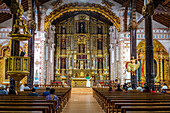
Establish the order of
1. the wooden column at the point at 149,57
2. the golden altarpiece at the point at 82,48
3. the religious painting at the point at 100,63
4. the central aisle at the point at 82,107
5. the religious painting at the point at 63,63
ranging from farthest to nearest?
the religious painting at the point at 100,63 → the religious painting at the point at 63,63 → the golden altarpiece at the point at 82,48 → the wooden column at the point at 149,57 → the central aisle at the point at 82,107

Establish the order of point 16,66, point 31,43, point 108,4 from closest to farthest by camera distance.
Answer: point 16,66, point 31,43, point 108,4

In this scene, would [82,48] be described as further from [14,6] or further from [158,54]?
[14,6]

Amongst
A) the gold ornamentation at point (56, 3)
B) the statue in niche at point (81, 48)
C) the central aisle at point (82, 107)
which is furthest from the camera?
the statue in niche at point (81, 48)

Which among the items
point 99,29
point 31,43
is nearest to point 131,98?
point 31,43

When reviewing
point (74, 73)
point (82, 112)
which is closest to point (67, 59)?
point (74, 73)

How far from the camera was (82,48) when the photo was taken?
35531mm

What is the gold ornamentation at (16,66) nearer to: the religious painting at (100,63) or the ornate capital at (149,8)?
the ornate capital at (149,8)

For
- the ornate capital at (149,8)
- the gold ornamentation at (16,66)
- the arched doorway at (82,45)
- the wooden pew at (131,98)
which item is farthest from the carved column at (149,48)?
the arched doorway at (82,45)

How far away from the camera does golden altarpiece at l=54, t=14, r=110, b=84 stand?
113ft

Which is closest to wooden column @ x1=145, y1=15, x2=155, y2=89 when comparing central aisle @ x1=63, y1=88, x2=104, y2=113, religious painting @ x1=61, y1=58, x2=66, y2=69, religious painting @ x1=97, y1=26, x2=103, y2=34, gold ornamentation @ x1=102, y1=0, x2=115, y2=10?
central aisle @ x1=63, y1=88, x2=104, y2=113

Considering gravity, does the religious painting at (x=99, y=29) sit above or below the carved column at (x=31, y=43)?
above

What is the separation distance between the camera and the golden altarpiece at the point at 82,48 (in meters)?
34.5

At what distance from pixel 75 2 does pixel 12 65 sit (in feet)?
57.0

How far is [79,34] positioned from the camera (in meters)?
35.4
